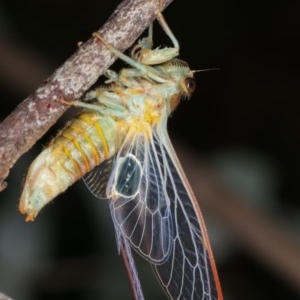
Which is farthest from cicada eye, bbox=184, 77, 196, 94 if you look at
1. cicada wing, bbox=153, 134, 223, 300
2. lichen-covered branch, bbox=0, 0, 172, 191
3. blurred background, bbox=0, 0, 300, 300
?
blurred background, bbox=0, 0, 300, 300

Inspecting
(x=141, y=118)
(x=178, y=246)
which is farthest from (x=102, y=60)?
(x=178, y=246)

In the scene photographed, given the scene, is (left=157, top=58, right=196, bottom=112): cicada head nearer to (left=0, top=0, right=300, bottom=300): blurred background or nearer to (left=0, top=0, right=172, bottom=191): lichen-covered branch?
(left=0, top=0, right=172, bottom=191): lichen-covered branch

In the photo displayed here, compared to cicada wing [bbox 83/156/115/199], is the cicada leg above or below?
above

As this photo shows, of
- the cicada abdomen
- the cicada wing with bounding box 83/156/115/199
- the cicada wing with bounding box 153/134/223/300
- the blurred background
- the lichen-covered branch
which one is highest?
the lichen-covered branch

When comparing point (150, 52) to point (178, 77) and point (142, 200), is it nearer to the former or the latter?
point (178, 77)

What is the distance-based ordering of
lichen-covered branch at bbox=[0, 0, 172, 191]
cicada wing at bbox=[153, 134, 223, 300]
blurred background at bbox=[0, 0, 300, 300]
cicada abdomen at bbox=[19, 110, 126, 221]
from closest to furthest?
lichen-covered branch at bbox=[0, 0, 172, 191]
cicada abdomen at bbox=[19, 110, 126, 221]
cicada wing at bbox=[153, 134, 223, 300]
blurred background at bbox=[0, 0, 300, 300]

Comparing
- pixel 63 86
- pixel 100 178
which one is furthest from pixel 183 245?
pixel 63 86

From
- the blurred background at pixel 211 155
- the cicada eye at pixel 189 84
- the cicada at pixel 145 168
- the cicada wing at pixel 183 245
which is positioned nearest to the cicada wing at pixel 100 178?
the cicada at pixel 145 168
